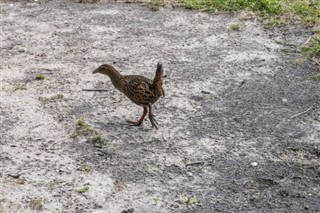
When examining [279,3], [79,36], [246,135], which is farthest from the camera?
[279,3]

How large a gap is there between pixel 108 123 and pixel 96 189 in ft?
3.70

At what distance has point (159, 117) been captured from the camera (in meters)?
6.28

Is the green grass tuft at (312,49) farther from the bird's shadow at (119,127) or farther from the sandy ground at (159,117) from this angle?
the bird's shadow at (119,127)

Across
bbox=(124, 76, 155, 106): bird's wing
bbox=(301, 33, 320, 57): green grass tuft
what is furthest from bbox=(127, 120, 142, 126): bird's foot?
bbox=(301, 33, 320, 57): green grass tuft

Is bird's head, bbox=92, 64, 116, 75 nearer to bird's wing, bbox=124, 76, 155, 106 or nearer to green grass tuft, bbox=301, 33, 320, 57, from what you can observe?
bird's wing, bbox=124, 76, 155, 106

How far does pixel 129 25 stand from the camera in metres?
8.59

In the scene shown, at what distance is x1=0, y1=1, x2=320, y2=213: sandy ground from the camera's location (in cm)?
512

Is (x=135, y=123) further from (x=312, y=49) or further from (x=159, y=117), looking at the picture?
(x=312, y=49)

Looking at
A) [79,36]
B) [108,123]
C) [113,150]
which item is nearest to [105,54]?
[79,36]

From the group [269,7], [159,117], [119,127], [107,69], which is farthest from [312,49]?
[119,127]

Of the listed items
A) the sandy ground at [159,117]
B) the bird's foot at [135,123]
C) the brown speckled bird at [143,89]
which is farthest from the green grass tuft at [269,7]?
the bird's foot at [135,123]

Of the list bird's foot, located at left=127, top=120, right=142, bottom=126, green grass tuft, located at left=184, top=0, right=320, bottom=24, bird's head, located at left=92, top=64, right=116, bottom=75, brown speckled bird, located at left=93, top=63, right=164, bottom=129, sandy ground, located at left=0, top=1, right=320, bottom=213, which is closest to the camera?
sandy ground, located at left=0, top=1, right=320, bottom=213

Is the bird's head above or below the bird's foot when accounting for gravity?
above

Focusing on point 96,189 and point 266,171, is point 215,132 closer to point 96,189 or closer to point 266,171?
point 266,171
